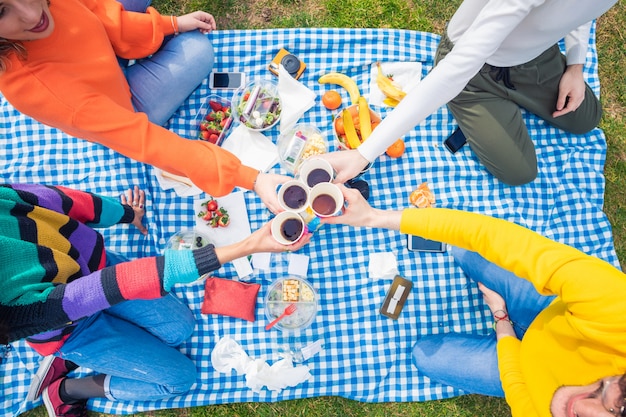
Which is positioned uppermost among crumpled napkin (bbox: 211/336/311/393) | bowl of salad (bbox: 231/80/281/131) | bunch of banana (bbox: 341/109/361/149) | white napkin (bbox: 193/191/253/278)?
bowl of salad (bbox: 231/80/281/131)

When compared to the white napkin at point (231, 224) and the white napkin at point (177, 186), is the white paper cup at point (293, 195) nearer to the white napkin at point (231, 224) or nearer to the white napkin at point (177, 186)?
the white napkin at point (231, 224)

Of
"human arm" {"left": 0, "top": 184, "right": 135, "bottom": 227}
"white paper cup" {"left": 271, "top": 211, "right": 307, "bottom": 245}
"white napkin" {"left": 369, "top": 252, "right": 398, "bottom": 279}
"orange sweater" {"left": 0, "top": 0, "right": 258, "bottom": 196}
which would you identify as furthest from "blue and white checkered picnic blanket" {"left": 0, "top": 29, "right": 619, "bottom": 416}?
"white paper cup" {"left": 271, "top": 211, "right": 307, "bottom": 245}

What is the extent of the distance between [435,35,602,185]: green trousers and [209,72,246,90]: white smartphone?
146 cm

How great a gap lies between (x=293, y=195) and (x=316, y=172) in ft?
0.66

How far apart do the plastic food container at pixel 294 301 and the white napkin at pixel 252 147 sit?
86 centimetres

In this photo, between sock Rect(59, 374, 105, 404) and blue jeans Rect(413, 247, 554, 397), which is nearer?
blue jeans Rect(413, 247, 554, 397)

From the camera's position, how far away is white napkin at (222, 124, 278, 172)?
312cm

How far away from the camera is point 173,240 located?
3045mm

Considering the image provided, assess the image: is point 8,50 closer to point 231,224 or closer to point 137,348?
point 231,224

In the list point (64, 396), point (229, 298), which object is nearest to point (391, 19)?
point (229, 298)

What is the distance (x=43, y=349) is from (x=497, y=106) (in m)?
3.21

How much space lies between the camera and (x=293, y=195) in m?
2.40

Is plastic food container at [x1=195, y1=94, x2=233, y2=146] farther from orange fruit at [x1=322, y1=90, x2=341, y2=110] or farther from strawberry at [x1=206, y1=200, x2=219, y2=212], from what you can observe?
orange fruit at [x1=322, y1=90, x2=341, y2=110]

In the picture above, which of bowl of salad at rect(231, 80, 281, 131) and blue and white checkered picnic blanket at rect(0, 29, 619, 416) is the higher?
bowl of salad at rect(231, 80, 281, 131)
